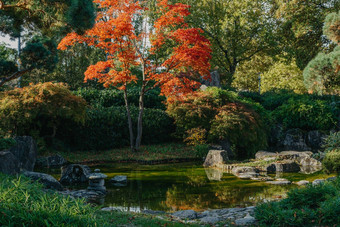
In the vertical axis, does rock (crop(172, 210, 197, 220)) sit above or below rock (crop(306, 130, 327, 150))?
below

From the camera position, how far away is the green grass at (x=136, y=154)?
40.3 ft

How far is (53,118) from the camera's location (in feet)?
42.1

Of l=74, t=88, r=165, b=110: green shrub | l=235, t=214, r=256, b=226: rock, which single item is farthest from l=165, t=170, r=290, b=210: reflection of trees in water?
l=74, t=88, r=165, b=110: green shrub

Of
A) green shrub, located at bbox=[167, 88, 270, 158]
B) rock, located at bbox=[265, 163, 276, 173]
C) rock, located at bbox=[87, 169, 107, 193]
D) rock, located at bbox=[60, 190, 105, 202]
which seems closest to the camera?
rock, located at bbox=[60, 190, 105, 202]

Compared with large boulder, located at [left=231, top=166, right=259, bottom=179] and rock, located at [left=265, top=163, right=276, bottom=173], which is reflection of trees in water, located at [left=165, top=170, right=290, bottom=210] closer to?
large boulder, located at [left=231, top=166, right=259, bottom=179]

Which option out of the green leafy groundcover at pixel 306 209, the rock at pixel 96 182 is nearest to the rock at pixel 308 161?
the green leafy groundcover at pixel 306 209

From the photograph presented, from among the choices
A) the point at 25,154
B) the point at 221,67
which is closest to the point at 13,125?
the point at 25,154

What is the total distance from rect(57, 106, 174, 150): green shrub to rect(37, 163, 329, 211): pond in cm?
338

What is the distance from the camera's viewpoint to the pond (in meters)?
6.67

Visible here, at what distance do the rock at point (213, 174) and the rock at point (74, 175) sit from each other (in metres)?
3.47

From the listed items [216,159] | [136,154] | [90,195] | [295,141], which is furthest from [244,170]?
[295,141]

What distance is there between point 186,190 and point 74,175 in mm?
3113

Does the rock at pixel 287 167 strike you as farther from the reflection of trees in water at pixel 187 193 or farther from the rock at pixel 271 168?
the reflection of trees in water at pixel 187 193

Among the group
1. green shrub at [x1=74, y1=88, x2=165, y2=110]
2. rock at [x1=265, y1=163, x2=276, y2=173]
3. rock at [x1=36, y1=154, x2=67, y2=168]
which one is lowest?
rock at [x1=265, y1=163, x2=276, y2=173]
